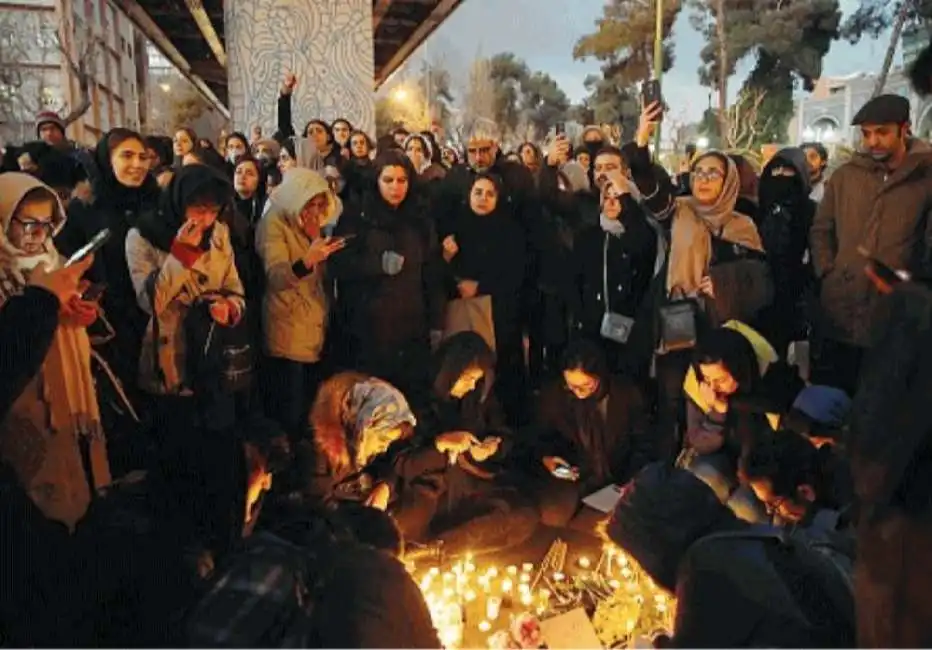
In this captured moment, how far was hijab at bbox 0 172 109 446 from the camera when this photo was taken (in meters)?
2.77

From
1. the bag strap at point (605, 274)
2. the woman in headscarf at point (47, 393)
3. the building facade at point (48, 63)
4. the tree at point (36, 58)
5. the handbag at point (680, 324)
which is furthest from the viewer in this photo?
the tree at point (36, 58)

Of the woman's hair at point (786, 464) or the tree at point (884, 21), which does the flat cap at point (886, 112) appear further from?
the tree at point (884, 21)

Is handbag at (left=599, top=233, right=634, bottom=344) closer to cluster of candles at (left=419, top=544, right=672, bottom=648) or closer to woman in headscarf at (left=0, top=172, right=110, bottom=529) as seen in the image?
cluster of candles at (left=419, top=544, right=672, bottom=648)

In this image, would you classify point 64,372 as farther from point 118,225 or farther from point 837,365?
point 837,365

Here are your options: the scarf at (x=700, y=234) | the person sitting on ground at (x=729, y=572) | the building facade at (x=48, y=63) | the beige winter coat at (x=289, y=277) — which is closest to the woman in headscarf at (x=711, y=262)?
the scarf at (x=700, y=234)

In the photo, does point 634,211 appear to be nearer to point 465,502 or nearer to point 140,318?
point 465,502

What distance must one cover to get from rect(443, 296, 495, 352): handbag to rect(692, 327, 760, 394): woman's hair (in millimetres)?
1572

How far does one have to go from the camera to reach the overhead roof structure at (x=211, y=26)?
1551 cm

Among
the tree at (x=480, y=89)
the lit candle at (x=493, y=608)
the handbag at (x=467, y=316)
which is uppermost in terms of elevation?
the tree at (x=480, y=89)

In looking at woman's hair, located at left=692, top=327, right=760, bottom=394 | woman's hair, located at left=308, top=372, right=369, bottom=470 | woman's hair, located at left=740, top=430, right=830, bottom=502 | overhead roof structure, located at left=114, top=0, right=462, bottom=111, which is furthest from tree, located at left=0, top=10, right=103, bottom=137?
woman's hair, located at left=740, top=430, right=830, bottom=502

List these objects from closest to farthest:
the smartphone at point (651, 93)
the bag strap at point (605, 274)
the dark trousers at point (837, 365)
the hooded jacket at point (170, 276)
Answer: the hooded jacket at point (170, 276) < the dark trousers at point (837, 365) < the bag strap at point (605, 274) < the smartphone at point (651, 93)

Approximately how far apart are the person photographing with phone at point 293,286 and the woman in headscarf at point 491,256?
3.04 feet

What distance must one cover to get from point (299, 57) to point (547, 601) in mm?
8018

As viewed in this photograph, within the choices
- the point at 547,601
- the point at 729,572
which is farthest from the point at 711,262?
the point at 729,572
